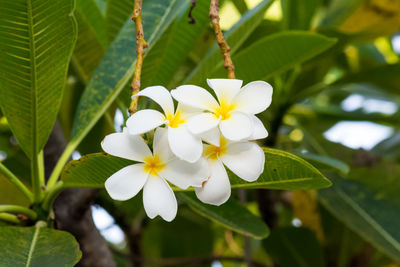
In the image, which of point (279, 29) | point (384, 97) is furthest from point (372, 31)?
point (384, 97)

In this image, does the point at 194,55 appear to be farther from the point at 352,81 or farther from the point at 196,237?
the point at 196,237

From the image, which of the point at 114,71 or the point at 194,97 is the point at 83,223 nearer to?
the point at 114,71

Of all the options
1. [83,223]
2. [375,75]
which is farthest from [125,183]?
[375,75]

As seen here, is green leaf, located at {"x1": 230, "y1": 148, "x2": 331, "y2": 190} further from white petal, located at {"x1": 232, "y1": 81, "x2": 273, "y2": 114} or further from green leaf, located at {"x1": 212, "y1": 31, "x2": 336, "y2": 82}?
green leaf, located at {"x1": 212, "y1": 31, "x2": 336, "y2": 82}

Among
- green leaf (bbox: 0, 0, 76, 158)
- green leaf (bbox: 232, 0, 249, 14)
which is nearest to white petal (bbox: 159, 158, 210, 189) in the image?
green leaf (bbox: 0, 0, 76, 158)

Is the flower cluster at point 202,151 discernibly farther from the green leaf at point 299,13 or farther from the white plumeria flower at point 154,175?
the green leaf at point 299,13
